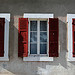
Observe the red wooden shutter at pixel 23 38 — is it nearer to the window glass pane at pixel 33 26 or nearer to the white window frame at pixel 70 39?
the window glass pane at pixel 33 26

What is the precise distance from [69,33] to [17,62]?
8.08ft

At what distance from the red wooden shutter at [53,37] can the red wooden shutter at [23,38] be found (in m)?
0.98

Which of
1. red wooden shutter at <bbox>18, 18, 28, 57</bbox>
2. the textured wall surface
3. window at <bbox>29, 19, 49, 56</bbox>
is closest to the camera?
red wooden shutter at <bbox>18, 18, 28, 57</bbox>

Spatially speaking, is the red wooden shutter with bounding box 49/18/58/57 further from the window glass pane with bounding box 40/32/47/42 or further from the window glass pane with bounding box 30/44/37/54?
the window glass pane with bounding box 30/44/37/54

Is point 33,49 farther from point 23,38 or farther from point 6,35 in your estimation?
point 6,35

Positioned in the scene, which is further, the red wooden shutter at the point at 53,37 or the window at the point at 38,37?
the window at the point at 38,37

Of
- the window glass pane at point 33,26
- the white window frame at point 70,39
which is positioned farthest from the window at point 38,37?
the white window frame at point 70,39

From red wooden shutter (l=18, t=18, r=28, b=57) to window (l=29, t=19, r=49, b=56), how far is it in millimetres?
363

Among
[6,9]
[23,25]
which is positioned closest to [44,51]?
→ [23,25]

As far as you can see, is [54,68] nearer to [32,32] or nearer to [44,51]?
[44,51]

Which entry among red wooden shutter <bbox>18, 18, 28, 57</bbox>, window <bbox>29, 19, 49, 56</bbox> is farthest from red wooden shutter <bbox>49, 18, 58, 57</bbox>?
red wooden shutter <bbox>18, 18, 28, 57</bbox>

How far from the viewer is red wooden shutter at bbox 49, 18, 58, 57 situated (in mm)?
6266

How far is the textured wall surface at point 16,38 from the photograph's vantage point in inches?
250

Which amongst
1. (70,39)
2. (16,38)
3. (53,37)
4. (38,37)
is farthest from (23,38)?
(70,39)
